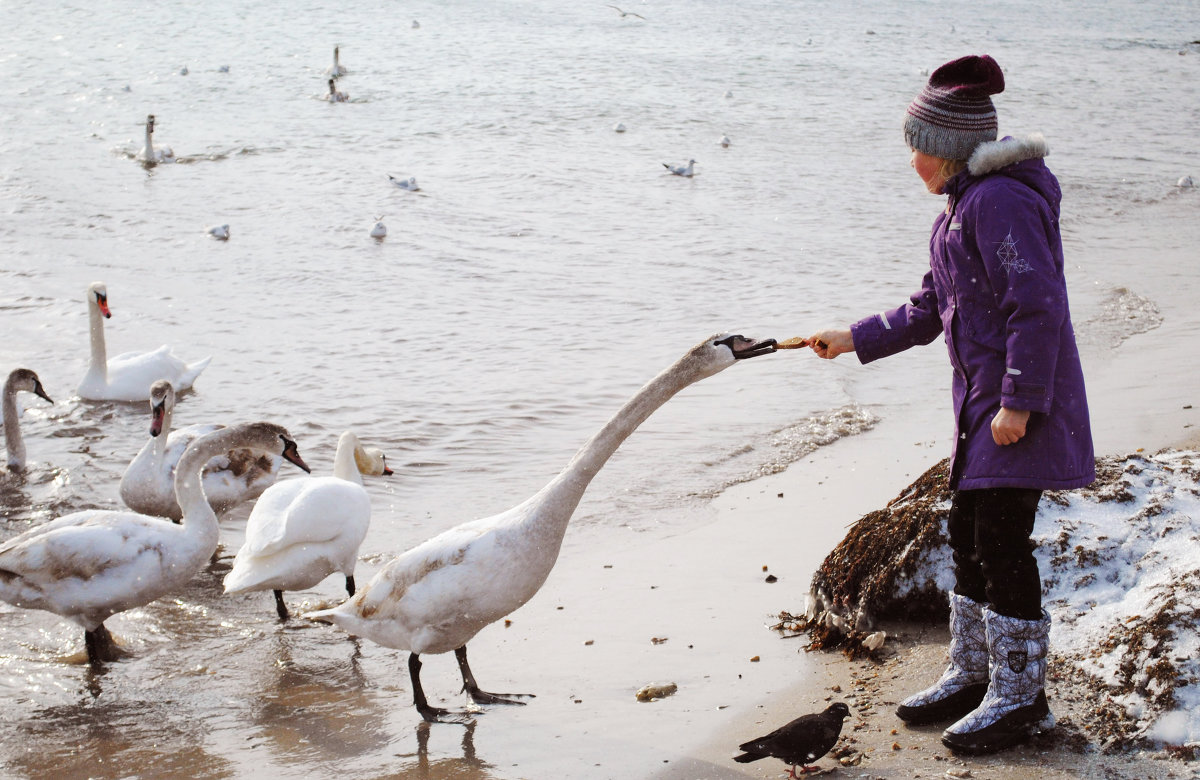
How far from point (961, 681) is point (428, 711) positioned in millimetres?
2150

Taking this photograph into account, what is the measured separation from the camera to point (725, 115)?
26.6 m

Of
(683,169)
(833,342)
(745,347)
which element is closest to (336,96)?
(683,169)

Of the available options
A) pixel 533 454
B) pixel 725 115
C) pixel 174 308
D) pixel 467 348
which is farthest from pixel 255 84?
pixel 533 454

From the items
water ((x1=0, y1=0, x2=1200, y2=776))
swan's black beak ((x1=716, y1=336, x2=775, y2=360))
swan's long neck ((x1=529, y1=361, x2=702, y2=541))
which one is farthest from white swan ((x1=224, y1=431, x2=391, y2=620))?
swan's black beak ((x1=716, y1=336, x2=775, y2=360))

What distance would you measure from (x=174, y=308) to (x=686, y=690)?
32.7 ft

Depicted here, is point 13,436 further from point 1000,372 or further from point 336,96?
point 336,96

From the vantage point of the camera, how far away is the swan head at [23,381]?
8664 millimetres

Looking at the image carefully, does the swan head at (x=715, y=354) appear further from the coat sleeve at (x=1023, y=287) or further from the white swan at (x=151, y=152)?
the white swan at (x=151, y=152)

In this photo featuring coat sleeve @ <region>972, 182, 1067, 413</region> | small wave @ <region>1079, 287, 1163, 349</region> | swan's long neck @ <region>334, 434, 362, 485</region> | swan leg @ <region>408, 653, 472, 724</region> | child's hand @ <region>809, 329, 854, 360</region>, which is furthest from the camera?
small wave @ <region>1079, 287, 1163, 349</region>

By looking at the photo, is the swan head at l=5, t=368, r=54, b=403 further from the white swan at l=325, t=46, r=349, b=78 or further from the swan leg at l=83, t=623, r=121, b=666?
the white swan at l=325, t=46, r=349, b=78

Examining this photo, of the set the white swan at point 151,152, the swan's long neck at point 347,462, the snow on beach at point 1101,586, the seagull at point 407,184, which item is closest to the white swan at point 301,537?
the swan's long neck at point 347,462

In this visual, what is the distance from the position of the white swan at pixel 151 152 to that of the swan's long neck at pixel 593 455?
18.4 metres

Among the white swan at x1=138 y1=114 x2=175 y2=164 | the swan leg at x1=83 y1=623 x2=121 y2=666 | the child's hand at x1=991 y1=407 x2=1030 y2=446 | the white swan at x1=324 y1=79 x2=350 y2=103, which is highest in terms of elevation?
the white swan at x1=324 y1=79 x2=350 y2=103

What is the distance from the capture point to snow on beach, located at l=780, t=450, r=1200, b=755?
11.4 ft
